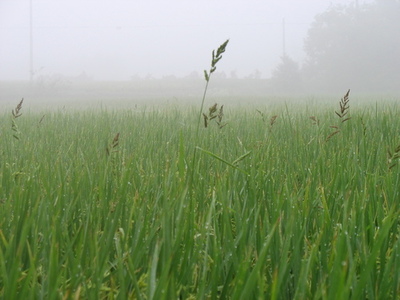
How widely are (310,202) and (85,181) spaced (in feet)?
2.14

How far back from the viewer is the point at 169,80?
141ft

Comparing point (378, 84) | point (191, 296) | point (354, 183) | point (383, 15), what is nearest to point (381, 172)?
point (354, 183)

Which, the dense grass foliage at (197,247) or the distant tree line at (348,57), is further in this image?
the distant tree line at (348,57)

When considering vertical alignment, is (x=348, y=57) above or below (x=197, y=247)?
above

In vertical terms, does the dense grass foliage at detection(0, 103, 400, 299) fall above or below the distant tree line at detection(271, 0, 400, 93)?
below

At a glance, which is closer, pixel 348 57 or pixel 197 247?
pixel 197 247

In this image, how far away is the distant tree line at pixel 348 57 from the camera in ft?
112

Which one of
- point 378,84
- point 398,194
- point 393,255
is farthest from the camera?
point 378,84

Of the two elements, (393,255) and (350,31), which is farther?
(350,31)

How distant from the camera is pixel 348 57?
35.5 metres

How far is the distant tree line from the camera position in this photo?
34125 millimetres

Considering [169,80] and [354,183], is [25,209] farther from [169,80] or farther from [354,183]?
[169,80]

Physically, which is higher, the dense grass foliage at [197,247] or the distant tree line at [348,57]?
the distant tree line at [348,57]

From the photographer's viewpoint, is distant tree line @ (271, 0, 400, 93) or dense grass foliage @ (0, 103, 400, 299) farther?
distant tree line @ (271, 0, 400, 93)
